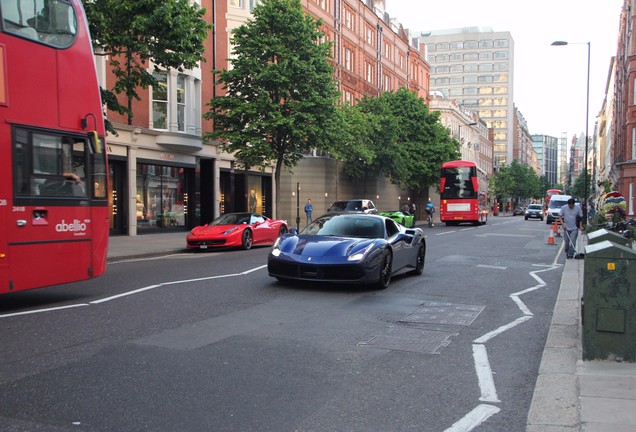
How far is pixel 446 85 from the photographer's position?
13738cm

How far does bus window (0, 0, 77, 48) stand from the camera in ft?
25.0

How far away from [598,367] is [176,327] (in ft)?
15.1

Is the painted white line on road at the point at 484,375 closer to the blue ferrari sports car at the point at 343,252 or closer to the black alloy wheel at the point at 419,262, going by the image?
the blue ferrari sports car at the point at 343,252

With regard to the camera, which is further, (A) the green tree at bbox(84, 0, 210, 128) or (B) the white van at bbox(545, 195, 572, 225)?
(B) the white van at bbox(545, 195, 572, 225)

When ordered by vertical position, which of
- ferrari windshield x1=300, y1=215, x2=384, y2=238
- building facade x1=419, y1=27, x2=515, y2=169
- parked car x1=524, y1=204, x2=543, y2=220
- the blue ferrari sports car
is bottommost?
parked car x1=524, y1=204, x2=543, y2=220

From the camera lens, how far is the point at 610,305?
5477 mm

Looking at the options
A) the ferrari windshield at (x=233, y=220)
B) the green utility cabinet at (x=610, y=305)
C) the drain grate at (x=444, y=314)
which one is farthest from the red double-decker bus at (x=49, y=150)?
the ferrari windshield at (x=233, y=220)

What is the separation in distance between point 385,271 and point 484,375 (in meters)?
5.07

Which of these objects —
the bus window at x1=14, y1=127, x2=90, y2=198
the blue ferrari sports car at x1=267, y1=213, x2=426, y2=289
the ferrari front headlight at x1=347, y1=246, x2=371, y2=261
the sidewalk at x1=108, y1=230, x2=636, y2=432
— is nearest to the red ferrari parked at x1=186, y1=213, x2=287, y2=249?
the blue ferrari sports car at x1=267, y1=213, x2=426, y2=289

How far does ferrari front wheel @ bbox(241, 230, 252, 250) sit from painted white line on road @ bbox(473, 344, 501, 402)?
1420cm

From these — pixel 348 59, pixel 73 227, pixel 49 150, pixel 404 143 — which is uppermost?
pixel 348 59

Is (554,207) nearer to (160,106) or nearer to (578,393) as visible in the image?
(160,106)

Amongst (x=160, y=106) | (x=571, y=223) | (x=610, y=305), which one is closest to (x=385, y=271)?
(x=610, y=305)

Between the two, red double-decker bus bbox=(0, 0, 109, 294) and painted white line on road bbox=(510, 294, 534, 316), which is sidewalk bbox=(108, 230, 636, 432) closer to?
painted white line on road bbox=(510, 294, 534, 316)
